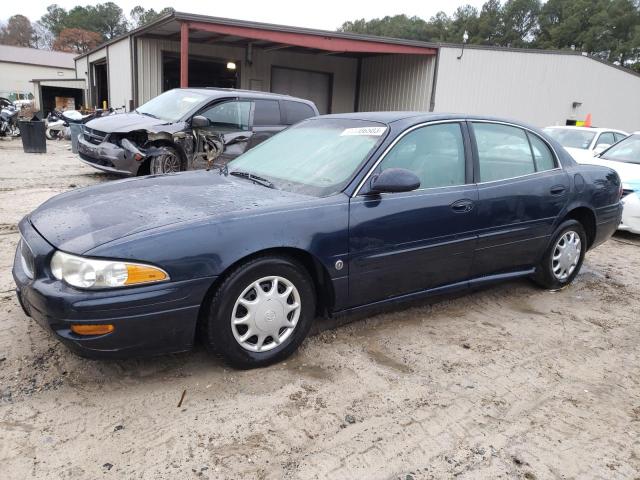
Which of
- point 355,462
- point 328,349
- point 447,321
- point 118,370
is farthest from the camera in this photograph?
point 447,321

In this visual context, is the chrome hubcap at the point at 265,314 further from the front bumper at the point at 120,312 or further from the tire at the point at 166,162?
the tire at the point at 166,162

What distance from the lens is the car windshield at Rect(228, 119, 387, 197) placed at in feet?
10.8

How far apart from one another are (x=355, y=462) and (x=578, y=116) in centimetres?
2254

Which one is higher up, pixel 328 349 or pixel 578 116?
pixel 578 116

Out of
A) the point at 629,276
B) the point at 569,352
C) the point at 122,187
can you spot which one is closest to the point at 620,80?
the point at 629,276

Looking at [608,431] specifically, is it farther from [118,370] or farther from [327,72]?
[327,72]

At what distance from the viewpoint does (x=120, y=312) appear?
2.42m

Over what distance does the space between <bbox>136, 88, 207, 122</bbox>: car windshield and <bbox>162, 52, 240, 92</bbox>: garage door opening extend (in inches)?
344

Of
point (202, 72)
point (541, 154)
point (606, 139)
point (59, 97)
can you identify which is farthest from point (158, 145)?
point (59, 97)

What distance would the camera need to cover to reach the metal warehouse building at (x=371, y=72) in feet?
52.2

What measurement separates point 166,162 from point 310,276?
218 inches

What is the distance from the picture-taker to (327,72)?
66.7 ft

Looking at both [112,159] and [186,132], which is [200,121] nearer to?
[186,132]

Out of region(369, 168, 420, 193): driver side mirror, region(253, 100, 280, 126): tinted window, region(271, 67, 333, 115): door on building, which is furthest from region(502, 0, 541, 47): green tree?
region(369, 168, 420, 193): driver side mirror
